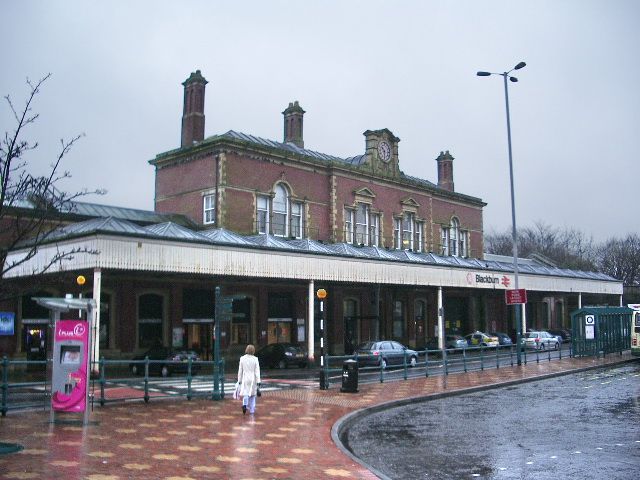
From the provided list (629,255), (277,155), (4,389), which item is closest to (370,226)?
(277,155)

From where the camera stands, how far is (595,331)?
35.7 metres

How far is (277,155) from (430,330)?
18744 mm

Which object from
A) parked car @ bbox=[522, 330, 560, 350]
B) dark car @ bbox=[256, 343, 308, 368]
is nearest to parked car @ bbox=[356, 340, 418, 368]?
dark car @ bbox=[256, 343, 308, 368]

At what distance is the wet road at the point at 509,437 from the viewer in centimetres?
1006

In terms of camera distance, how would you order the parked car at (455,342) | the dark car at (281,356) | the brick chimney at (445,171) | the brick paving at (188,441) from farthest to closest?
the brick chimney at (445,171) → the parked car at (455,342) → the dark car at (281,356) → the brick paving at (188,441)

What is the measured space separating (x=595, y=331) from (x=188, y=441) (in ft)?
96.8

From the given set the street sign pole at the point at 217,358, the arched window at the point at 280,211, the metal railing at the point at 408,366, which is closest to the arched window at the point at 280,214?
the arched window at the point at 280,211

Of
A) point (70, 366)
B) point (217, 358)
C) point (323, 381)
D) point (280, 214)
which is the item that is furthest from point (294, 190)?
point (70, 366)

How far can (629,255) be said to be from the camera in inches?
3479

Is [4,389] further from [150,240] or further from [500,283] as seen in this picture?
[500,283]

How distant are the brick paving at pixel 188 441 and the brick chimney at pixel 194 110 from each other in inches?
977

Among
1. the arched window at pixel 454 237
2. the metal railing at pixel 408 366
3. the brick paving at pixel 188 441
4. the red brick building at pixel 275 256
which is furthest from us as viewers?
the arched window at pixel 454 237

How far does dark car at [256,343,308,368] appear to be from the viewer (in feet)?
108

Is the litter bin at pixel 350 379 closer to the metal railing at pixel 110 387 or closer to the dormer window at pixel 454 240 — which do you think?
the metal railing at pixel 110 387
